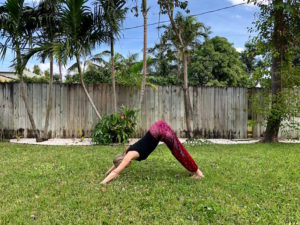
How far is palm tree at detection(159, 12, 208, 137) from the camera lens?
7.23 metres

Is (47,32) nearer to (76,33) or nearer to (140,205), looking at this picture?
(76,33)

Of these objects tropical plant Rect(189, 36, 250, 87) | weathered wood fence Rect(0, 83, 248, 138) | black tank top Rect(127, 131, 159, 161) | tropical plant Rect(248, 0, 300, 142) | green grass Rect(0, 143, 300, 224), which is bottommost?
green grass Rect(0, 143, 300, 224)

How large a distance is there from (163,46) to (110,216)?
7.08 metres

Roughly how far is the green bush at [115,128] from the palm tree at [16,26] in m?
2.24

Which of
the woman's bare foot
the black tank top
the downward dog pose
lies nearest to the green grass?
the woman's bare foot

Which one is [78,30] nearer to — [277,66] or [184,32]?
[184,32]

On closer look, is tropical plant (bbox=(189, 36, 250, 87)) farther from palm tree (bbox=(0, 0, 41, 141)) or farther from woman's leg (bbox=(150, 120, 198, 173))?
woman's leg (bbox=(150, 120, 198, 173))

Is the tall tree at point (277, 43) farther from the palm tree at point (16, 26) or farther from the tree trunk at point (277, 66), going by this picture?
the palm tree at point (16, 26)

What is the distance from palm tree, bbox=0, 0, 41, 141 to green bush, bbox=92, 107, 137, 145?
2242mm

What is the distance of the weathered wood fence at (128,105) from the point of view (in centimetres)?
744

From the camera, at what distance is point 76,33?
6520 mm

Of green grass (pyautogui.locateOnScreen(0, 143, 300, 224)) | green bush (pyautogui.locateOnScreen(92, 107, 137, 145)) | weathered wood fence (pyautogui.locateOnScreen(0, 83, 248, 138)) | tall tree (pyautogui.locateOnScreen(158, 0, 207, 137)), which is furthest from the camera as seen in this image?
weathered wood fence (pyautogui.locateOnScreen(0, 83, 248, 138))

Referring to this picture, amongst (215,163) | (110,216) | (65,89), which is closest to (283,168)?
(215,163)

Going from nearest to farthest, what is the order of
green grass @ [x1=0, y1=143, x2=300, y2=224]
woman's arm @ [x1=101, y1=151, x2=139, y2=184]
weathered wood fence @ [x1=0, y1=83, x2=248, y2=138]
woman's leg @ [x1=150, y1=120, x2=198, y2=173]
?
green grass @ [x1=0, y1=143, x2=300, y2=224] < woman's arm @ [x1=101, y1=151, x2=139, y2=184] < woman's leg @ [x1=150, y1=120, x2=198, y2=173] < weathered wood fence @ [x1=0, y1=83, x2=248, y2=138]
